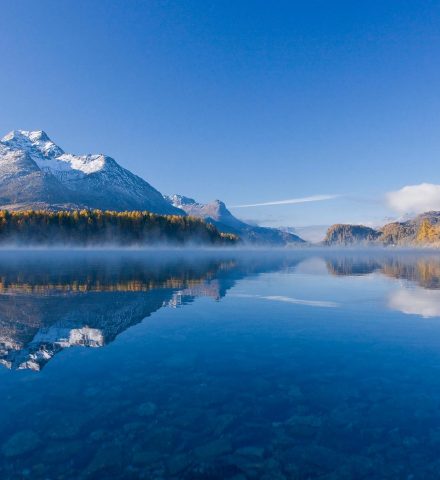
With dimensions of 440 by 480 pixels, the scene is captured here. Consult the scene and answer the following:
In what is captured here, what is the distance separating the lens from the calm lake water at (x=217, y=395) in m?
10.8

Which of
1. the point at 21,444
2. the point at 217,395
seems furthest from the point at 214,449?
the point at 21,444

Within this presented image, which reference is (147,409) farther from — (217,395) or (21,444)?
(21,444)

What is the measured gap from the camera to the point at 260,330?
25922 mm

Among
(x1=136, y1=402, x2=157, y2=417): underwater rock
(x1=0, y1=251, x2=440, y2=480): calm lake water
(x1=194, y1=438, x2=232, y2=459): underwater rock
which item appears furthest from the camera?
(x1=136, y1=402, x2=157, y2=417): underwater rock

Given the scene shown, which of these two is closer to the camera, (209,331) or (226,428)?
(226,428)

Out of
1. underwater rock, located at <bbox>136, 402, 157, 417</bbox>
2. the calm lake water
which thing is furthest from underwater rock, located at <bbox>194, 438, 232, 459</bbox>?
underwater rock, located at <bbox>136, 402, 157, 417</bbox>

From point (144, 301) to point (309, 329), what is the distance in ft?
57.3

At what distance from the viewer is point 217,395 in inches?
595

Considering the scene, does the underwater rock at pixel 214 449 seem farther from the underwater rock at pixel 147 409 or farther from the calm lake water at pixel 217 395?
the underwater rock at pixel 147 409

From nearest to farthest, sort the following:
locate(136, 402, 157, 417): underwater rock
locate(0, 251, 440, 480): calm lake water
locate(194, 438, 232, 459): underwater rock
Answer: locate(0, 251, 440, 480): calm lake water → locate(194, 438, 232, 459): underwater rock → locate(136, 402, 157, 417): underwater rock

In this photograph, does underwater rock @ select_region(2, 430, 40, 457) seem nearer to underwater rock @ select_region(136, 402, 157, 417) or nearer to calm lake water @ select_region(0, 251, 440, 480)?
calm lake water @ select_region(0, 251, 440, 480)

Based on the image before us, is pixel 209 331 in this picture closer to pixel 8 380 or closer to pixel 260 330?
pixel 260 330

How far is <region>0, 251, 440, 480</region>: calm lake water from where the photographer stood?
10.8m

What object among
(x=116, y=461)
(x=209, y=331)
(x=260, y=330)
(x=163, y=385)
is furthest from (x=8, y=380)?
(x=260, y=330)
